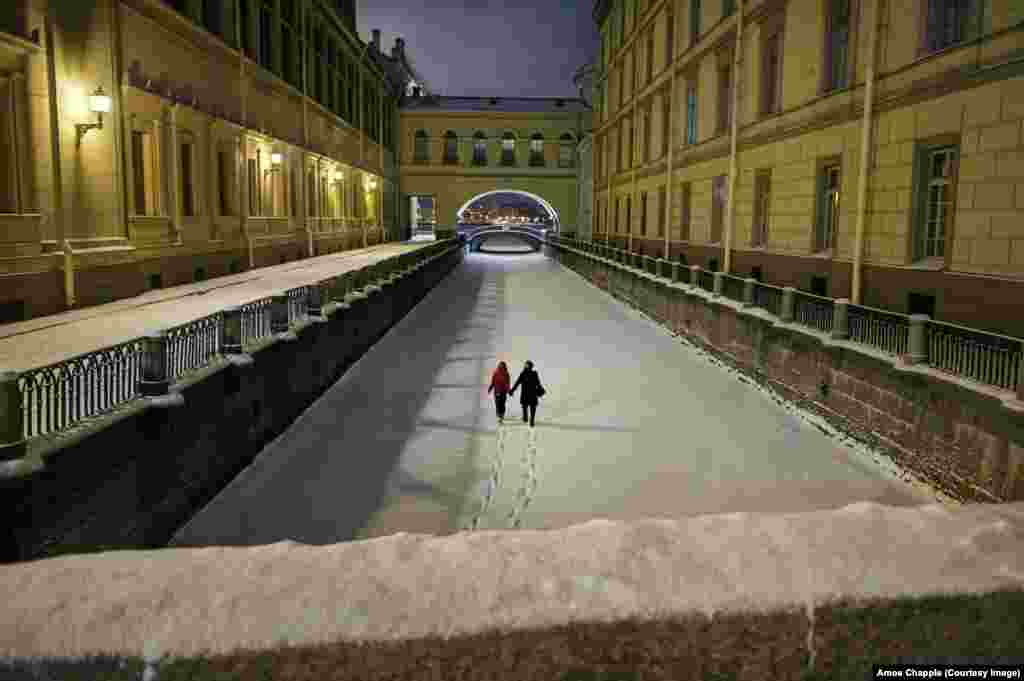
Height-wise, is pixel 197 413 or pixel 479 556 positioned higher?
pixel 479 556

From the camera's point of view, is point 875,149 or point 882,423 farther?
point 875,149

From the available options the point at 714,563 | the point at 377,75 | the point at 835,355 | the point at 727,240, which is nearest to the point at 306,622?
the point at 714,563

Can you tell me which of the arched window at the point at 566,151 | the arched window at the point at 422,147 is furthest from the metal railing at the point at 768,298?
the arched window at the point at 422,147

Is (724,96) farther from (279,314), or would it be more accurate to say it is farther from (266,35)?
(279,314)

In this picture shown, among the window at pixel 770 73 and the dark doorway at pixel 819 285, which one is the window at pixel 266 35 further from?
the dark doorway at pixel 819 285

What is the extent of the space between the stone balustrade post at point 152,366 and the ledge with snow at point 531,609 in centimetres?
495

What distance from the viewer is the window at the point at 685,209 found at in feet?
85.5

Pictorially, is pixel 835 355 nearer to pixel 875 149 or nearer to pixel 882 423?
pixel 882 423

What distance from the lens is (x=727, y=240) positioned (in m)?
20.4

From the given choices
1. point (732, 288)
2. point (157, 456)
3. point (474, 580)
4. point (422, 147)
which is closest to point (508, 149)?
point (422, 147)

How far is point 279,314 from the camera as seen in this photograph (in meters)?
11.3

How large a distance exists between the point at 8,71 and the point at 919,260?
14420mm

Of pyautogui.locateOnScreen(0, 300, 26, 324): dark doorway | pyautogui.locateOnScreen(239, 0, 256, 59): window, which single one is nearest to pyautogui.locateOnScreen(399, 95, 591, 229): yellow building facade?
pyautogui.locateOnScreen(239, 0, 256, 59): window

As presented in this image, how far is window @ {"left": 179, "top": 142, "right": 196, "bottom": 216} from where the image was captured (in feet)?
62.9
